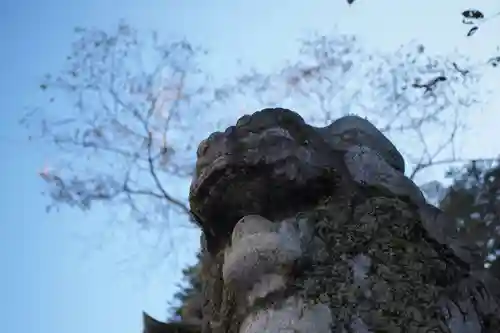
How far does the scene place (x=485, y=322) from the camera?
6.64ft

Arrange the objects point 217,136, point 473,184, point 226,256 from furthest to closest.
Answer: point 473,184
point 217,136
point 226,256

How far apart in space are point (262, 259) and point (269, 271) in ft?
0.12

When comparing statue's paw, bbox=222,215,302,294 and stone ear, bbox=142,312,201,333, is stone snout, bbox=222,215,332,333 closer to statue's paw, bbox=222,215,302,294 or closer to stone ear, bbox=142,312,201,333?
statue's paw, bbox=222,215,302,294

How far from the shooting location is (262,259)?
202 centimetres

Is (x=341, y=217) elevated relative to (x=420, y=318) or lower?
elevated

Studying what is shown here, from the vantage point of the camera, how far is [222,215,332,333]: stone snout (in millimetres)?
1897

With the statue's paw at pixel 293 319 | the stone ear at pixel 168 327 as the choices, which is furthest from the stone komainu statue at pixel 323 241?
the stone ear at pixel 168 327

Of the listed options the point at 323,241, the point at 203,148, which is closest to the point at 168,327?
the point at 203,148

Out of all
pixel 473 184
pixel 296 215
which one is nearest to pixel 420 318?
pixel 296 215

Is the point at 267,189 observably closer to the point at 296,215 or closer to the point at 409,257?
the point at 296,215

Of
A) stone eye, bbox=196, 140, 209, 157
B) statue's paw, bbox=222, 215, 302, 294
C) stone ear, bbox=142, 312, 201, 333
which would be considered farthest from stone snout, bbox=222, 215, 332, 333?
stone ear, bbox=142, 312, 201, 333

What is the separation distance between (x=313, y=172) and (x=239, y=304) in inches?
17.4

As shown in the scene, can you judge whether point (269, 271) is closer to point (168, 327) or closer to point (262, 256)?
point (262, 256)

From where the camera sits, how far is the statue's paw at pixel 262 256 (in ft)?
6.59
